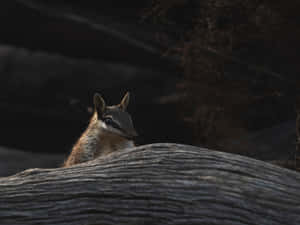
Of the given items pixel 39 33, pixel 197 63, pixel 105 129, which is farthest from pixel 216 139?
pixel 39 33

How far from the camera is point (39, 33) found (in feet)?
39.9

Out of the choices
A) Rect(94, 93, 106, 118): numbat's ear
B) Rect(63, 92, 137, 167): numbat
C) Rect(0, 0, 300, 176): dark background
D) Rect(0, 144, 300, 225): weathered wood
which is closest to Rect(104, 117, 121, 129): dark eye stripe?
Rect(63, 92, 137, 167): numbat

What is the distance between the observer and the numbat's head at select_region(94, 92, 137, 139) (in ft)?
20.0

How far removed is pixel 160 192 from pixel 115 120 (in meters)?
1.76

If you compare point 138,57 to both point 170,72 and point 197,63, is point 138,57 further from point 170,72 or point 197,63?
point 197,63

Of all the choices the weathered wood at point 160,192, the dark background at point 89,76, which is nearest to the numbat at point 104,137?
the weathered wood at point 160,192

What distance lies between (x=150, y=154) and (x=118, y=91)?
732 centimetres

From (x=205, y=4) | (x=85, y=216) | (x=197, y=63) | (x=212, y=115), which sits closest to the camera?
(x=85, y=216)

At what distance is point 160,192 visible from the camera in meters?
4.70

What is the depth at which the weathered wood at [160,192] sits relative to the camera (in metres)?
4.56

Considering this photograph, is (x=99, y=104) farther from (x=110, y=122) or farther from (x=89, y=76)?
(x=89, y=76)

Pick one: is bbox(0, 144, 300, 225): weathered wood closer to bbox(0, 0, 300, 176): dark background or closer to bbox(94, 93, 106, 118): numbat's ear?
bbox(94, 93, 106, 118): numbat's ear

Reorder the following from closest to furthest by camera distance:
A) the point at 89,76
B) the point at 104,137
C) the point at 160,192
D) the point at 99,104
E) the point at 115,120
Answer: the point at 160,192
the point at 115,120
the point at 104,137
the point at 99,104
the point at 89,76

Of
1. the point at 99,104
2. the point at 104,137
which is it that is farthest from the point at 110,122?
the point at 99,104
